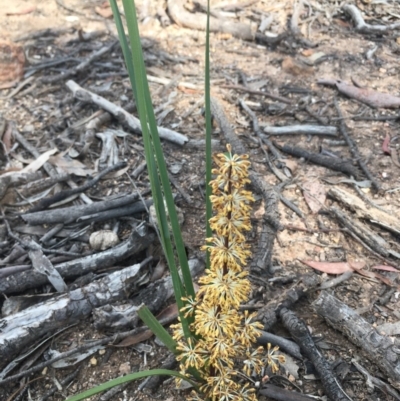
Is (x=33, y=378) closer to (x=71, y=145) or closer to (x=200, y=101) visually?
(x=71, y=145)

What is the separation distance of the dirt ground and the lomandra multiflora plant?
1.71ft

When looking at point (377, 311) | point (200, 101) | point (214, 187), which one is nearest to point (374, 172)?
point (377, 311)

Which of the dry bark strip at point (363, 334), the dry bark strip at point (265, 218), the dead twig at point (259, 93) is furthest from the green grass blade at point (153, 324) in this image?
the dead twig at point (259, 93)

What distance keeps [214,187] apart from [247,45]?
3.90 metres

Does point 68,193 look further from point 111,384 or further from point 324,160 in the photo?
point 111,384

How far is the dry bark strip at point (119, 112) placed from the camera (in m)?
3.72

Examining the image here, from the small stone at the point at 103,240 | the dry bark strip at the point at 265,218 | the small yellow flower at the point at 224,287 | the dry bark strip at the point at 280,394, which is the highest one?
the small yellow flower at the point at 224,287

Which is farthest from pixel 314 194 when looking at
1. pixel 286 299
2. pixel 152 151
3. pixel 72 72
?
pixel 72 72

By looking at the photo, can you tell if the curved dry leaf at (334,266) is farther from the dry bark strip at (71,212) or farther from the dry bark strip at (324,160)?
the dry bark strip at (71,212)

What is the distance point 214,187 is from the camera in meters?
1.49

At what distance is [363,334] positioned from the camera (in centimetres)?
224

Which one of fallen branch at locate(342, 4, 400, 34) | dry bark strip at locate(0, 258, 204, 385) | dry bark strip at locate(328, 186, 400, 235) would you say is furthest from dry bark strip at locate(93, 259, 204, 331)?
fallen branch at locate(342, 4, 400, 34)

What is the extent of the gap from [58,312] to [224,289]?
1113mm

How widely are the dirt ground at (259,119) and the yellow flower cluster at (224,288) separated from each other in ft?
1.71
